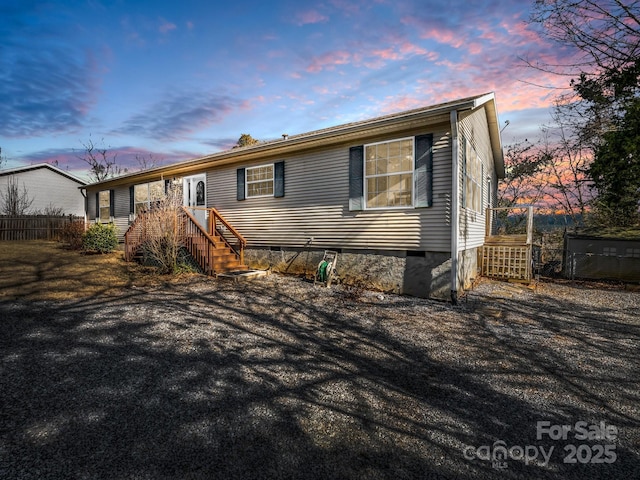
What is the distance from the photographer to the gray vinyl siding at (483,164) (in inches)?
329

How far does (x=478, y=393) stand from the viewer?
361cm

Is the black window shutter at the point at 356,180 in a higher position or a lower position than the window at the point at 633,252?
higher

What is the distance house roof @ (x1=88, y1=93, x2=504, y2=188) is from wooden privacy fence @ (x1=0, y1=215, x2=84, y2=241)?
7.98m

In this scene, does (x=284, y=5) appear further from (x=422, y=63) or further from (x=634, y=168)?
(x=634, y=168)

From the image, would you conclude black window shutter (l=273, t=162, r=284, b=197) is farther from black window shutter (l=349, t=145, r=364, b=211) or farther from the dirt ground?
the dirt ground

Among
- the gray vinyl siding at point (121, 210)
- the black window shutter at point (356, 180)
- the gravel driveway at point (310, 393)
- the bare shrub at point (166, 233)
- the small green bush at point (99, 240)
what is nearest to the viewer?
the gravel driveway at point (310, 393)

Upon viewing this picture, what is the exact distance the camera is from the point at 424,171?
7879 mm

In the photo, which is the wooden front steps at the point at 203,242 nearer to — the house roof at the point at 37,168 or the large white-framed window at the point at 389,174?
the large white-framed window at the point at 389,174

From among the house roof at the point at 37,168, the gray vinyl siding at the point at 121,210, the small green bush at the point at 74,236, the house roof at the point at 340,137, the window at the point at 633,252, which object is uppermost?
the house roof at the point at 37,168

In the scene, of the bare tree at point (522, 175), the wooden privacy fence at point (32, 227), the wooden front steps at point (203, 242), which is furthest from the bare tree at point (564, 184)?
the wooden privacy fence at point (32, 227)

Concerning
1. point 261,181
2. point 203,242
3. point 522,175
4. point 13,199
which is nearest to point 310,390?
point 203,242

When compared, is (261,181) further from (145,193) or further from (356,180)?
(145,193)

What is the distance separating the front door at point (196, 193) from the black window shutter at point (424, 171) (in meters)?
8.07

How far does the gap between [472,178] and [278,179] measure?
6.01m
